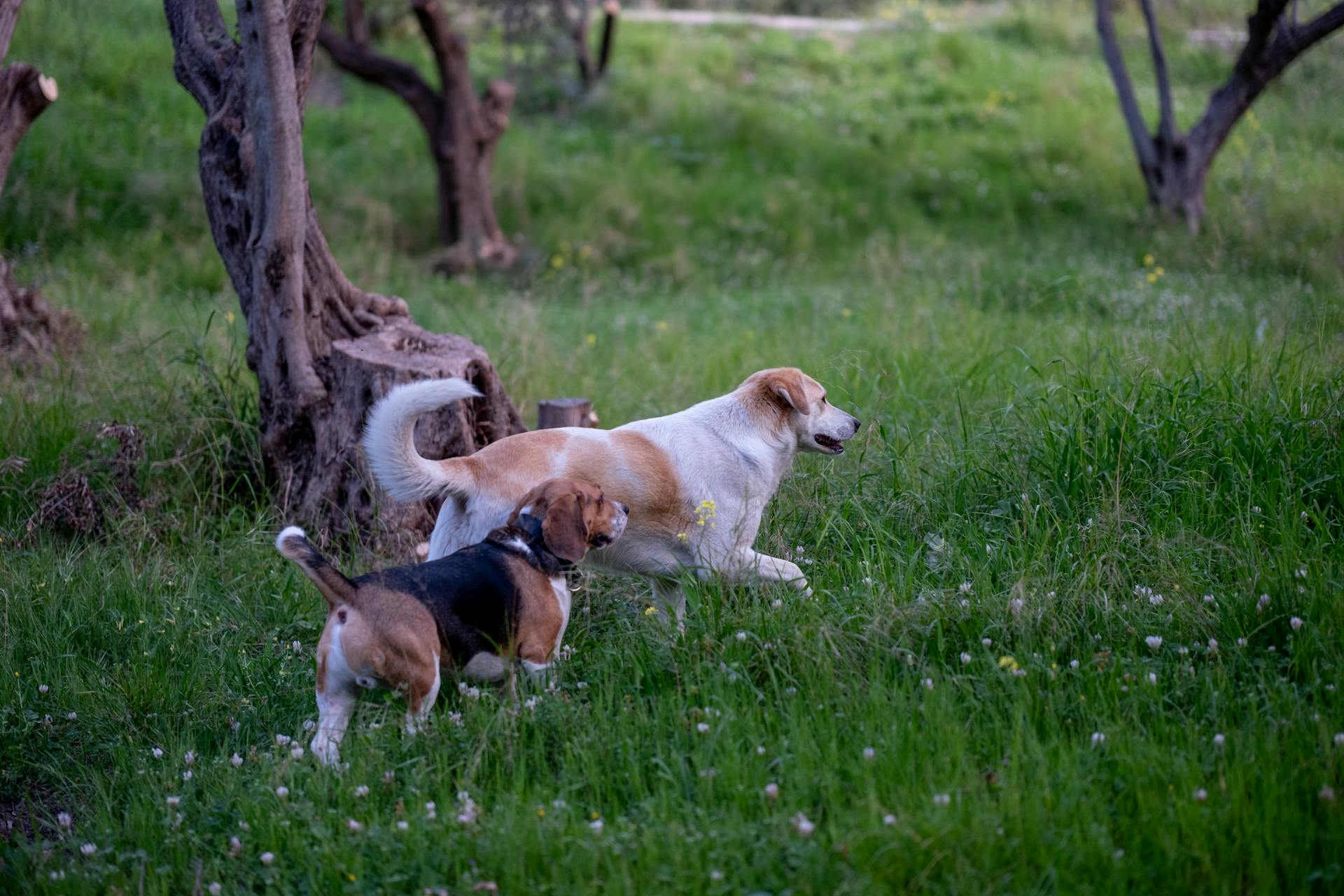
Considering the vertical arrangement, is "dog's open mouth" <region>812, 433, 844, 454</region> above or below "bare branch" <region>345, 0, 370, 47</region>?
below

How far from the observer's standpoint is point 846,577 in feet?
13.8

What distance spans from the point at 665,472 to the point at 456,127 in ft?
26.5

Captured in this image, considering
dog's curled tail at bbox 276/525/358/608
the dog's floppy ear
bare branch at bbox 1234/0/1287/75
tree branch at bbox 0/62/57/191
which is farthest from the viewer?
bare branch at bbox 1234/0/1287/75

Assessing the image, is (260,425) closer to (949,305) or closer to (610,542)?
(610,542)

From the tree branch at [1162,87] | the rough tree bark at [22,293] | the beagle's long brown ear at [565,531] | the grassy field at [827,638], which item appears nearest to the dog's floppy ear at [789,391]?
the grassy field at [827,638]

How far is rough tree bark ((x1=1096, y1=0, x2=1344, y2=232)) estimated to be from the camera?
399 inches

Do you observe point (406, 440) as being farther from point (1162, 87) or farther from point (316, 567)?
point (1162, 87)

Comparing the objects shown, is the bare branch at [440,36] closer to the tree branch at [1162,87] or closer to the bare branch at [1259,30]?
the tree branch at [1162,87]

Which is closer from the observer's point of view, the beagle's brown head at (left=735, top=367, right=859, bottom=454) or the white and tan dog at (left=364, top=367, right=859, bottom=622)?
the white and tan dog at (left=364, top=367, right=859, bottom=622)

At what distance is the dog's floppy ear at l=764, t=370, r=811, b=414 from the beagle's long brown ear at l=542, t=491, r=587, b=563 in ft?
3.44

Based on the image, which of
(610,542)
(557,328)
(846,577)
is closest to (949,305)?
(557,328)

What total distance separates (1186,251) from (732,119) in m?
6.09

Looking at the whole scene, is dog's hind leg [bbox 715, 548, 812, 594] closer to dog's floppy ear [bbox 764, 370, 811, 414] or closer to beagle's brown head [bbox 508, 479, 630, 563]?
beagle's brown head [bbox 508, 479, 630, 563]

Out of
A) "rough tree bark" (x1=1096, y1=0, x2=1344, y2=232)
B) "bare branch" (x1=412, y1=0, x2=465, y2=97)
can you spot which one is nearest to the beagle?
"bare branch" (x1=412, y1=0, x2=465, y2=97)
